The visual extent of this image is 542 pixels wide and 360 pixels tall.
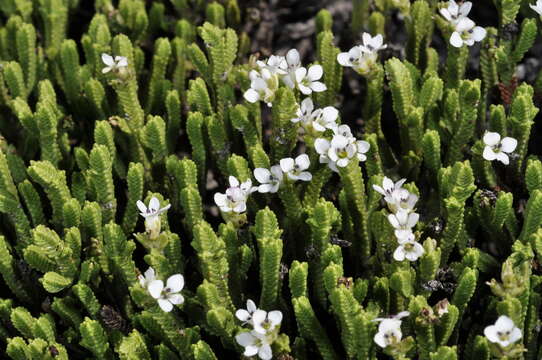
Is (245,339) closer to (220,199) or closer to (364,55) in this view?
(220,199)

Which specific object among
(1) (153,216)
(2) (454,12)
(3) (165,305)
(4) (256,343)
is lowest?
(4) (256,343)

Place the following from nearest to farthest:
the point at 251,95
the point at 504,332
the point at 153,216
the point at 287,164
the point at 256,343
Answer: the point at 504,332 < the point at 256,343 < the point at 153,216 < the point at 287,164 < the point at 251,95

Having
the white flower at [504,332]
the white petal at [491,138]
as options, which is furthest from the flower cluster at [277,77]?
the white flower at [504,332]

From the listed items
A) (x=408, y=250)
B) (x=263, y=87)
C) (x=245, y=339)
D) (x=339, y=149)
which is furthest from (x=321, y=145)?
(x=245, y=339)

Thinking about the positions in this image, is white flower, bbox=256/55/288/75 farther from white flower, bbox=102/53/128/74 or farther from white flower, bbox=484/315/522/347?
white flower, bbox=484/315/522/347

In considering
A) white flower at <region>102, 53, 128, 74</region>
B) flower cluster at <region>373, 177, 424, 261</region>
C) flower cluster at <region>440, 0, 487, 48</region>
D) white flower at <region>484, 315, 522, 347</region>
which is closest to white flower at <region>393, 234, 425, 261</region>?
flower cluster at <region>373, 177, 424, 261</region>

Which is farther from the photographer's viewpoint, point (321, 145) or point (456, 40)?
point (456, 40)

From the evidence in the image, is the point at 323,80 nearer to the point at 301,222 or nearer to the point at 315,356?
the point at 301,222
